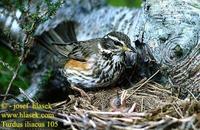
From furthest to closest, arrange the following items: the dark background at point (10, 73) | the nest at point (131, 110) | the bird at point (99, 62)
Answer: the dark background at point (10, 73) < the bird at point (99, 62) < the nest at point (131, 110)

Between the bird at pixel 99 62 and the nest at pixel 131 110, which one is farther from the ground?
the bird at pixel 99 62

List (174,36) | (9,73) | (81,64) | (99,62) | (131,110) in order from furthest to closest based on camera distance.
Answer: (9,73)
(81,64)
(99,62)
(174,36)
(131,110)

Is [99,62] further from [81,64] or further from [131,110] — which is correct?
[131,110]

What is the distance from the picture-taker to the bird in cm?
646

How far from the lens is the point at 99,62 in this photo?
659 cm

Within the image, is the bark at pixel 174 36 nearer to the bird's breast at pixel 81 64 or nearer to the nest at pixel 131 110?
the nest at pixel 131 110

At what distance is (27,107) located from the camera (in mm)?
5469

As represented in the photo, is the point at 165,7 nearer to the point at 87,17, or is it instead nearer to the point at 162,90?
the point at 162,90

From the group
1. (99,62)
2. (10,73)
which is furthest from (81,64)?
(10,73)

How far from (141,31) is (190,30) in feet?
2.25

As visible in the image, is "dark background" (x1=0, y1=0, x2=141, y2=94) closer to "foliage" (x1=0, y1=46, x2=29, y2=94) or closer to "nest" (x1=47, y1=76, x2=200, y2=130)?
"foliage" (x1=0, y1=46, x2=29, y2=94)

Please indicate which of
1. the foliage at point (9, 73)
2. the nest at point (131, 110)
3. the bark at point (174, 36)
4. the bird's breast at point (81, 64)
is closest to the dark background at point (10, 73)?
the foliage at point (9, 73)

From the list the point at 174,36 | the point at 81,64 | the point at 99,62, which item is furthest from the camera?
the point at 81,64

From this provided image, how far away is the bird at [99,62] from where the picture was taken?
254 inches
